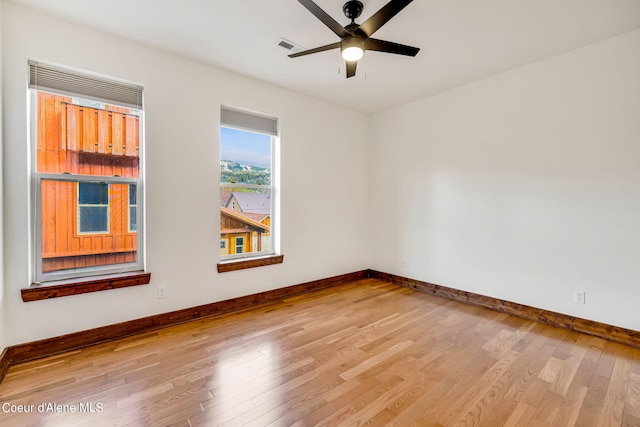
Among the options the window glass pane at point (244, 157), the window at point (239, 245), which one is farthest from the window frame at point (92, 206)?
the window at point (239, 245)

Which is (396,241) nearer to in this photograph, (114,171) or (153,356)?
(153,356)

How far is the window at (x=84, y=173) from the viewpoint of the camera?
2412mm

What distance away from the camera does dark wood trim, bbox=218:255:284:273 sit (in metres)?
3.33

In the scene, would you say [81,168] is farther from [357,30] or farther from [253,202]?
[357,30]

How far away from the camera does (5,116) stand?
2201 mm

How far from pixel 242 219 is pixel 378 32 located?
100 inches

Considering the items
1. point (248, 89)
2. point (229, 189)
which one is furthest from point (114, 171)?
point (248, 89)

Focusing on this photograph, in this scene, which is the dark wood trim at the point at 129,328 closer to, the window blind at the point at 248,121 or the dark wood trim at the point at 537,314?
the dark wood trim at the point at 537,314

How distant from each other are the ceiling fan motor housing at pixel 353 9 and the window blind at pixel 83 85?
210 cm

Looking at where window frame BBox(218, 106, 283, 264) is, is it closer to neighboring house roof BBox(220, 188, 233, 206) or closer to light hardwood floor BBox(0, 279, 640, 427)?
neighboring house roof BBox(220, 188, 233, 206)

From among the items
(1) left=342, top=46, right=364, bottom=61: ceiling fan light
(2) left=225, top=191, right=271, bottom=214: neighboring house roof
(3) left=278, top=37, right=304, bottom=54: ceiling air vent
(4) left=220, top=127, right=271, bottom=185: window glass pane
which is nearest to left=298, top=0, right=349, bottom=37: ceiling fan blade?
(1) left=342, top=46, right=364, bottom=61: ceiling fan light

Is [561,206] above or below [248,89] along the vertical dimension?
below

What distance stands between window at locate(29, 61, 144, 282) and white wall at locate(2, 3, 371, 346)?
117 mm

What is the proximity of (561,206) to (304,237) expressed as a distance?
3.01 meters
